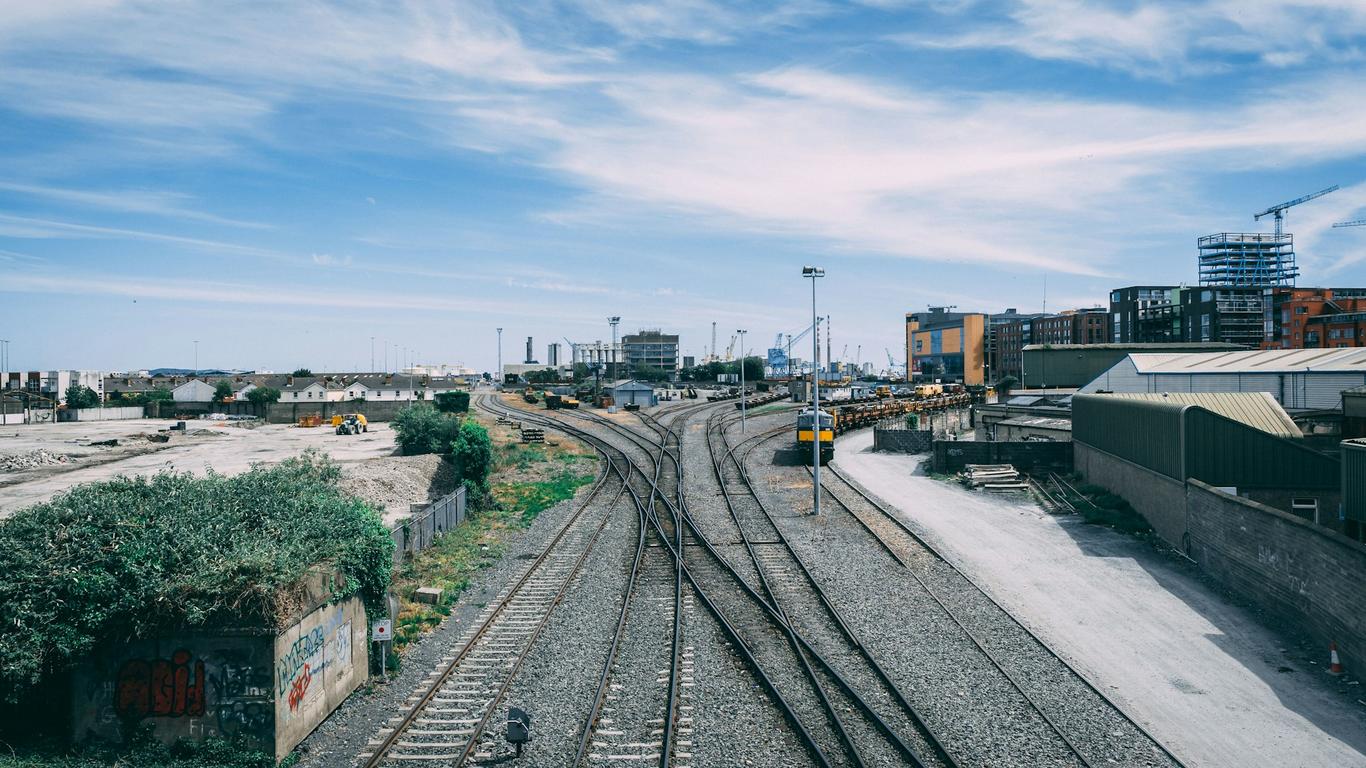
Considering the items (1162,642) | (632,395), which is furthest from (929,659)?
(632,395)

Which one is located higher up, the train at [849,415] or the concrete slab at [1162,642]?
the train at [849,415]

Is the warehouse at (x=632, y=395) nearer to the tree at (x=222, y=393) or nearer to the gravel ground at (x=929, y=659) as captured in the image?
the gravel ground at (x=929, y=659)

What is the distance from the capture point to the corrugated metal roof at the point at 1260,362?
136 feet

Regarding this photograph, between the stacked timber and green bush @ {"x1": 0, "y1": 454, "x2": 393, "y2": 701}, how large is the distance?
93.7 ft

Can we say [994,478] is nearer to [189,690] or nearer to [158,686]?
[189,690]

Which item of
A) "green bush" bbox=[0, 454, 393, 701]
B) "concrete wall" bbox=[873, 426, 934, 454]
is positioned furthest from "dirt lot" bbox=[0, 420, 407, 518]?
"concrete wall" bbox=[873, 426, 934, 454]

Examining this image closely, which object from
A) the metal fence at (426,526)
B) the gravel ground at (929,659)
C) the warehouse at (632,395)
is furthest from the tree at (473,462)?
the warehouse at (632,395)

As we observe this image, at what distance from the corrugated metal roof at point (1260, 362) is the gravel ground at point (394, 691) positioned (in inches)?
1594

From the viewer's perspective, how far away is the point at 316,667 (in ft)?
43.4

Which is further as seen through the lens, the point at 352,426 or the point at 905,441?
the point at 352,426

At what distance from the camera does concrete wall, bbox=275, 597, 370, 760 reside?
482 inches

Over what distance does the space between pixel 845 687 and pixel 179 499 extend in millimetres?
12218

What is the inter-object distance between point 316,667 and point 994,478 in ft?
100

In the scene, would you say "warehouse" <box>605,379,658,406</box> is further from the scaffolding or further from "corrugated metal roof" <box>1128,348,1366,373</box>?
the scaffolding
